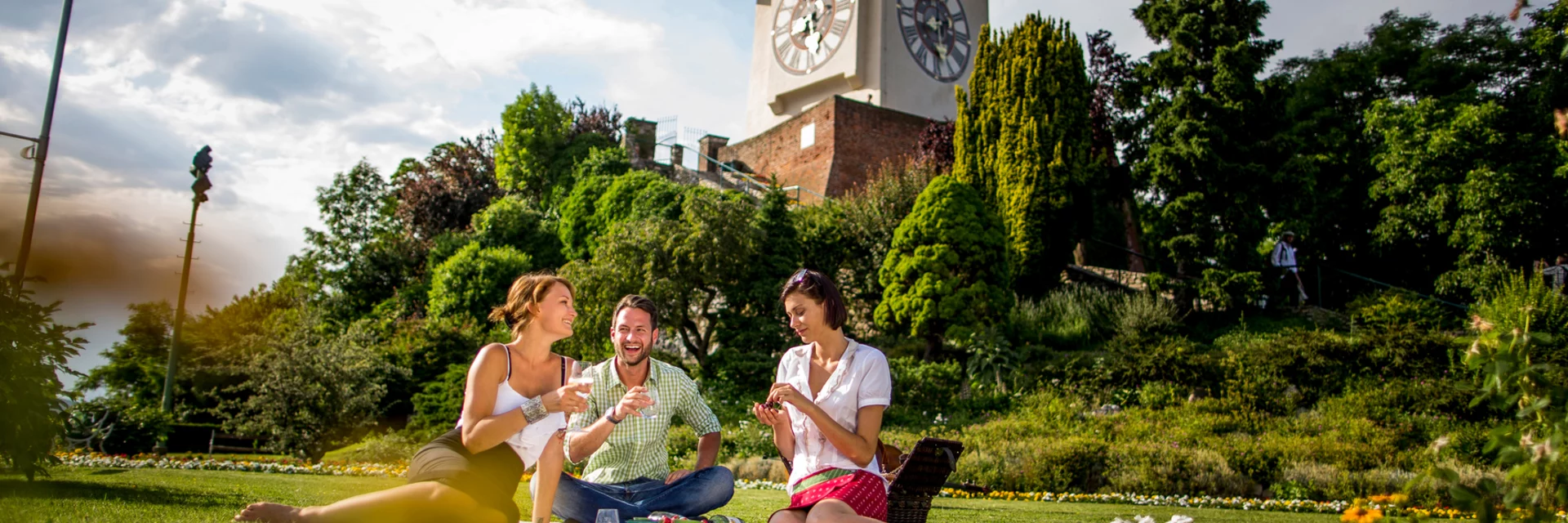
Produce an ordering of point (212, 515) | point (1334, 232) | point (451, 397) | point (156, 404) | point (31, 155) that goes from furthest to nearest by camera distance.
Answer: point (1334, 232)
point (156, 404)
point (451, 397)
point (212, 515)
point (31, 155)

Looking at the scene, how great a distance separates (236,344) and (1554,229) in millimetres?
22769

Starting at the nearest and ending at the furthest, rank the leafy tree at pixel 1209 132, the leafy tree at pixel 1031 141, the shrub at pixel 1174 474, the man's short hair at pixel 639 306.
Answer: the man's short hair at pixel 639 306 < the shrub at pixel 1174 474 < the leafy tree at pixel 1209 132 < the leafy tree at pixel 1031 141

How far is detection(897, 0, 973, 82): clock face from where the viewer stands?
28672 mm

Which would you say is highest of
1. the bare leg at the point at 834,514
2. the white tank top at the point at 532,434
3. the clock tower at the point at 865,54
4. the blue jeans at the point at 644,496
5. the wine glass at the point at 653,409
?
the clock tower at the point at 865,54

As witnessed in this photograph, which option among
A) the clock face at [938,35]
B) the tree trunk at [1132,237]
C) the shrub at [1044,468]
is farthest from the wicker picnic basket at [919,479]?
the clock face at [938,35]

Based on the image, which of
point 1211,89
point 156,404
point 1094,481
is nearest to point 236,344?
point 156,404

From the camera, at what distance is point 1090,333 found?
16.9 m

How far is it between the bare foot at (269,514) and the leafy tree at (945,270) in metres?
12.7

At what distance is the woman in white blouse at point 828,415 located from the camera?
12.2 ft

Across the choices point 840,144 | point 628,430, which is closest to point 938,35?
point 840,144

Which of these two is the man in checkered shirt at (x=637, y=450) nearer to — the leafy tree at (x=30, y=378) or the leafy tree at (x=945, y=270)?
the leafy tree at (x=30, y=378)

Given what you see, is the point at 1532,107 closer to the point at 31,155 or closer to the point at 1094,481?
the point at 1094,481

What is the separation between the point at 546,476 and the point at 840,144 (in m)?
21.9

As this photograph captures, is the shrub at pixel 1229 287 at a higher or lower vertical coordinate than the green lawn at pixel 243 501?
higher
